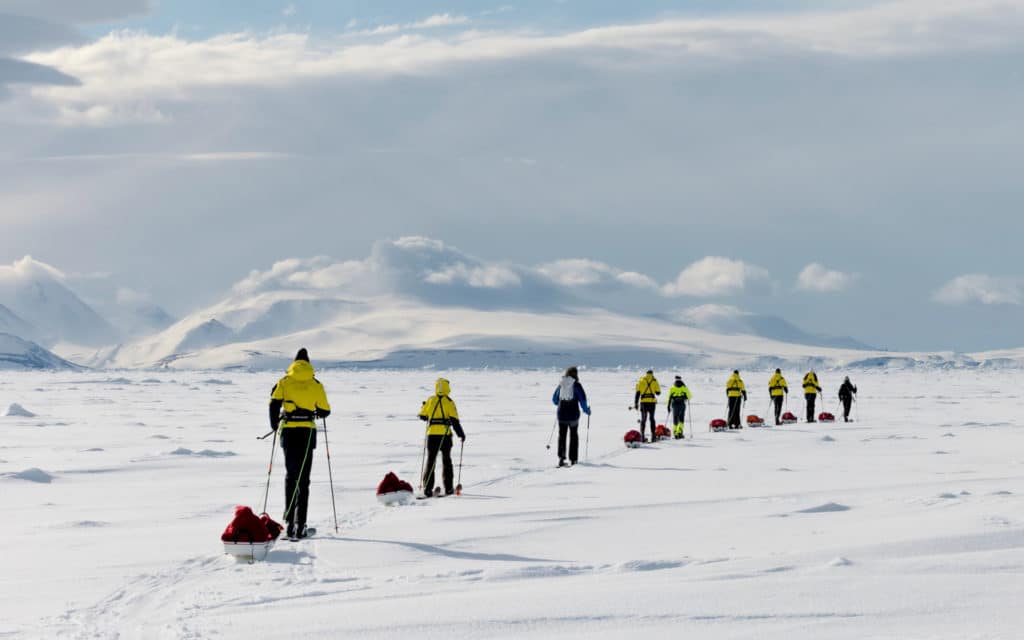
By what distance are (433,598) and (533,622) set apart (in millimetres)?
981

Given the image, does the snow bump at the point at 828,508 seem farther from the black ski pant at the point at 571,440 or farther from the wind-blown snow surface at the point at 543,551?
the black ski pant at the point at 571,440

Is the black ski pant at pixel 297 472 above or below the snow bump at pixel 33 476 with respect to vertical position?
above

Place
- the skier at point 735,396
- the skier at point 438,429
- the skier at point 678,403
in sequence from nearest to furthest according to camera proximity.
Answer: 1. the skier at point 438,429
2. the skier at point 678,403
3. the skier at point 735,396

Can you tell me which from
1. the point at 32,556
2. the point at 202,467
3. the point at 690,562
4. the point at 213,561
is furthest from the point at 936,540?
the point at 202,467

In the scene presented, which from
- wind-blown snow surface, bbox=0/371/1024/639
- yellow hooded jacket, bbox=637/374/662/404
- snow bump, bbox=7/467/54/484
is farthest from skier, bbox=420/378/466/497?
yellow hooded jacket, bbox=637/374/662/404

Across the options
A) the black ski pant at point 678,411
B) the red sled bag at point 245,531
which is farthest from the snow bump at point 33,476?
the black ski pant at point 678,411

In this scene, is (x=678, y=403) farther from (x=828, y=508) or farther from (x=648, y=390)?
(x=828, y=508)

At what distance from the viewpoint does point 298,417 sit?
10.4 m

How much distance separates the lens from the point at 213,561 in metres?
8.97

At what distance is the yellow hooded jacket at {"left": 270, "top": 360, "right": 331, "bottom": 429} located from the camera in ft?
33.9

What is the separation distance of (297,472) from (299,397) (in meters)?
0.69

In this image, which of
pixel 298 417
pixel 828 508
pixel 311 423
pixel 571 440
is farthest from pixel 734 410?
pixel 298 417

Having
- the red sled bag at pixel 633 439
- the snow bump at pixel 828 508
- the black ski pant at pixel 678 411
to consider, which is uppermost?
the black ski pant at pixel 678 411

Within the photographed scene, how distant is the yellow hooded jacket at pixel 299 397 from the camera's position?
10.3 m
